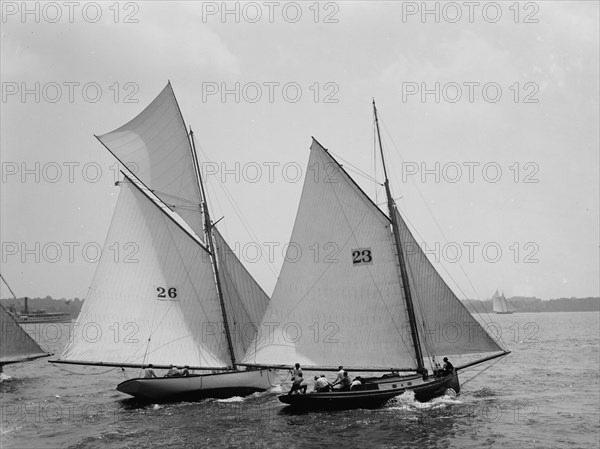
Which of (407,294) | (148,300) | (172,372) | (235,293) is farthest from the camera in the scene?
(235,293)

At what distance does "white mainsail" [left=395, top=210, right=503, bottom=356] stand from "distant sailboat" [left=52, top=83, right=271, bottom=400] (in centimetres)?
1198

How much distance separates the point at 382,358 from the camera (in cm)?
3678

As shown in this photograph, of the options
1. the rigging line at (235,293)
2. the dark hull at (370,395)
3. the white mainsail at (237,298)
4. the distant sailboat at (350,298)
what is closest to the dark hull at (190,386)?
the white mainsail at (237,298)

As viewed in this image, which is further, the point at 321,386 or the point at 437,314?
the point at 437,314

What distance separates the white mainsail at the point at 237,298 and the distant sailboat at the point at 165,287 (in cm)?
7

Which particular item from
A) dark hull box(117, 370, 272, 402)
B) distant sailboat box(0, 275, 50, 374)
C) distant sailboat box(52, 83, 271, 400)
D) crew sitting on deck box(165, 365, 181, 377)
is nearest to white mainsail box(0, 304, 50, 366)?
distant sailboat box(0, 275, 50, 374)

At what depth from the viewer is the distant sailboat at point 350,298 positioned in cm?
3666

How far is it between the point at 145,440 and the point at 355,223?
56.0ft

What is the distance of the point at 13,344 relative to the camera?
58.8 metres

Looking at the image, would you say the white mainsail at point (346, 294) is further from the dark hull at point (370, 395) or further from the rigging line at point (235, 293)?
the rigging line at point (235, 293)

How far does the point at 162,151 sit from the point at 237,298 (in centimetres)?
1188

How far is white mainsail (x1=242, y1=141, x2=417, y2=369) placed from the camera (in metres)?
36.7

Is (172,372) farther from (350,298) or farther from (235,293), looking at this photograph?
(350,298)

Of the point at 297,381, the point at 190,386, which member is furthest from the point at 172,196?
the point at 297,381
